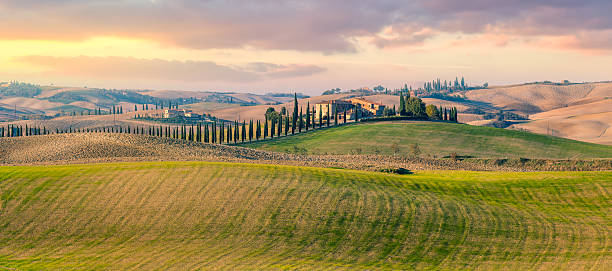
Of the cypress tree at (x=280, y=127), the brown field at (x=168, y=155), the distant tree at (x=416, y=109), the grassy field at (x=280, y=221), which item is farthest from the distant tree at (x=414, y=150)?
the grassy field at (x=280, y=221)

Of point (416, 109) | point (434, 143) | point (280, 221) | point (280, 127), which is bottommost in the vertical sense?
point (434, 143)

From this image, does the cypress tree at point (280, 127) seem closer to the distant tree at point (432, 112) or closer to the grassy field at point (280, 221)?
the distant tree at point (432, 112)

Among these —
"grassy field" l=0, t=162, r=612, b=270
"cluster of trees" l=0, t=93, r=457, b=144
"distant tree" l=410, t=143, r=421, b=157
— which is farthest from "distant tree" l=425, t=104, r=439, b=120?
"grassy field" l=0, t=162, r=612, b=270

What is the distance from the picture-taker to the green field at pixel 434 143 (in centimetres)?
12000

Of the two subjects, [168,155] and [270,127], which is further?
[270,127]

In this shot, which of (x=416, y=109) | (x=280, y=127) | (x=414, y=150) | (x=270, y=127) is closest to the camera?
(x=414, y=150)

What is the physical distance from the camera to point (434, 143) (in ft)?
421

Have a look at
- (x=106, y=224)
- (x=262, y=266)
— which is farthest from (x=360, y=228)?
(x=106, y=224)

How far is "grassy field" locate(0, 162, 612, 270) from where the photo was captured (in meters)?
34.3

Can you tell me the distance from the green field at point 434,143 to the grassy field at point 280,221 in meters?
65.0

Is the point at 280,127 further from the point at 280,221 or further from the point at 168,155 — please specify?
the point at 280,221

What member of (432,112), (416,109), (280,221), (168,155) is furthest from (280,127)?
(280,221)

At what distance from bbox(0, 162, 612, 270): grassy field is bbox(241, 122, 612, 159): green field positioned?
213 feet

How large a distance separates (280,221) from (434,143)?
95.1 m
